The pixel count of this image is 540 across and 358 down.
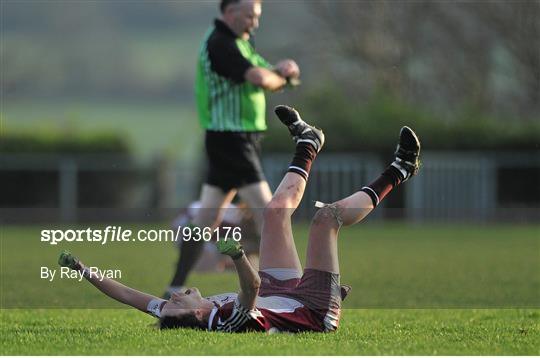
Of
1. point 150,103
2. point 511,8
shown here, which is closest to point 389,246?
point 511,8

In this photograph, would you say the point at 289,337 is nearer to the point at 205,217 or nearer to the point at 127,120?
the point at 205,217

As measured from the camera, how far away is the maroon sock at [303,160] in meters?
6.92

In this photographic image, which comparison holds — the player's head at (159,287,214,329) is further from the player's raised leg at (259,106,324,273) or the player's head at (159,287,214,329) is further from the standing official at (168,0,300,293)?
the standing official at (168,0,300,293)

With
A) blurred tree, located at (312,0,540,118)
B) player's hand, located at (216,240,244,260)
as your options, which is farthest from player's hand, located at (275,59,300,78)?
blurred tree, located at (312,0,540,118)

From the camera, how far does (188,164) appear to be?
85.1ft

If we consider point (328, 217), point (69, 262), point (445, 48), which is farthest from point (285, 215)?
point (445, 48)

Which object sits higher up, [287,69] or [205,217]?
[287,69]

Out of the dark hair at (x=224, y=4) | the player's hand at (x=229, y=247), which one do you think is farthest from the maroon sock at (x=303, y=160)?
the dark hair at (x=224, y=4)

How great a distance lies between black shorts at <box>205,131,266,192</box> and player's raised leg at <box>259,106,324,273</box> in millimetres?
1664

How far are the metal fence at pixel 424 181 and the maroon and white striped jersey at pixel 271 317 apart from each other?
16570 millimetres

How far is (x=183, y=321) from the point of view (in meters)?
6.48

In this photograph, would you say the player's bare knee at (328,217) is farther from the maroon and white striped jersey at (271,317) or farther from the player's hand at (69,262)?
the player's hand at (69,262)

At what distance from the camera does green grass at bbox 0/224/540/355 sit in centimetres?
592

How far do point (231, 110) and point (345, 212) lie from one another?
237cm
